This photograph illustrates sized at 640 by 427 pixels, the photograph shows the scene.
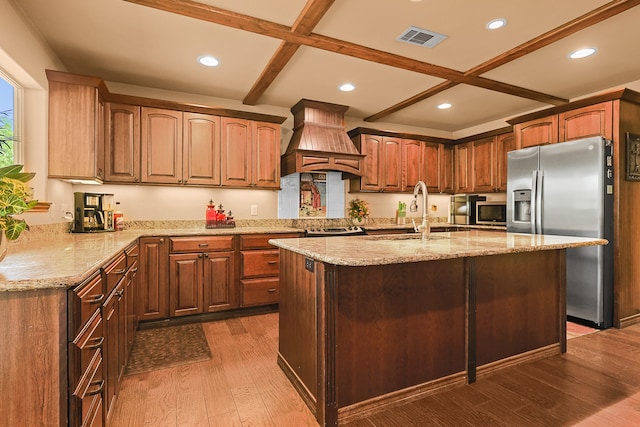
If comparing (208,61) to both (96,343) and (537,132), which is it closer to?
(96,343)

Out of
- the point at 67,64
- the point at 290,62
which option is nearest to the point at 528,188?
the point at 290,62

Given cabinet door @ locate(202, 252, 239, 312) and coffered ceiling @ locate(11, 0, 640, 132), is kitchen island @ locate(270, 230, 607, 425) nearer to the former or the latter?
cabinet door @ locate(202, 252, 239, 312)

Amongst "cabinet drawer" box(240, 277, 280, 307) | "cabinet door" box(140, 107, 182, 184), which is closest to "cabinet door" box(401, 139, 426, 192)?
"cabinet drawer" box(240, 277, 280, 307)

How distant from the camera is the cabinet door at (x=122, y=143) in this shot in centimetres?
343

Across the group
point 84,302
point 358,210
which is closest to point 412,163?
point 358,210

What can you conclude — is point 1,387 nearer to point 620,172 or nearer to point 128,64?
point 128,64

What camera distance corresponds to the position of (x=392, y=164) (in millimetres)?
5051

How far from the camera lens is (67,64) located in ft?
10.6

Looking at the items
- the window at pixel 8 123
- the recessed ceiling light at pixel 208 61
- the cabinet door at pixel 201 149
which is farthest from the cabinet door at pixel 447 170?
the window at pixel 8 123

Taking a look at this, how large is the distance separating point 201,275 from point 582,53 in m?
4.16

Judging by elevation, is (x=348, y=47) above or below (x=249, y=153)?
above

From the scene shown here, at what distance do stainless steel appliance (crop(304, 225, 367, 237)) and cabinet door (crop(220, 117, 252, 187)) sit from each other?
943mm

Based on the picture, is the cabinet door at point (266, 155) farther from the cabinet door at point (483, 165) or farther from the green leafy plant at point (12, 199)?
the cabinet door at point (483, 165)

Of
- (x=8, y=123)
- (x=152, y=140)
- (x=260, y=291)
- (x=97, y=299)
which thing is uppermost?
(x=152, y=140)
